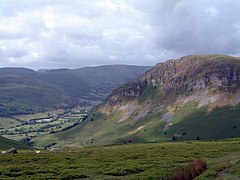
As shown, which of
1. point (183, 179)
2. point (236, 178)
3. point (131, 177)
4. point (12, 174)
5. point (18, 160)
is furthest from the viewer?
point (18, 160)

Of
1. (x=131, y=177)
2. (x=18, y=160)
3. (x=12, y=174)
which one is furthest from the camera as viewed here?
(x=18, y=160)

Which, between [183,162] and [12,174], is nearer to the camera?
[12,174]

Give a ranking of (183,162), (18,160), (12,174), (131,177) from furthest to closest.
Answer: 1. (18,160)
2. (183,162)
3. (12,174)
4. (131,177)

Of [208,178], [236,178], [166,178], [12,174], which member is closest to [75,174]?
[12,174]

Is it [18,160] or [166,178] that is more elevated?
[166,178]

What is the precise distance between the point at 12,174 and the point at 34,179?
30.5 feet

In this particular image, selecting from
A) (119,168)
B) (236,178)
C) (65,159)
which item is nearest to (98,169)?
(119,168)

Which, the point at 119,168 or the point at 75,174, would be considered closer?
the point at 75,174

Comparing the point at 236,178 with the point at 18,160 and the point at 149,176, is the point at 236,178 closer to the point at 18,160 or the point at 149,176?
the point at 149,176

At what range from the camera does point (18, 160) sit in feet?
303

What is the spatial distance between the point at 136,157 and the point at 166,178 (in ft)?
123

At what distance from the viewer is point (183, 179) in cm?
5947

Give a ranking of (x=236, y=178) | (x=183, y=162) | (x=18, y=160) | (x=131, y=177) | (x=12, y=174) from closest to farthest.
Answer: (x=236, y=178) < (x=131, y=177) < (x=12, y=174) < (x=183, y=162) < (x=18, y=160)

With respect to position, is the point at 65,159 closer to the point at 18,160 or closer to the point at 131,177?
the point at 18,160
